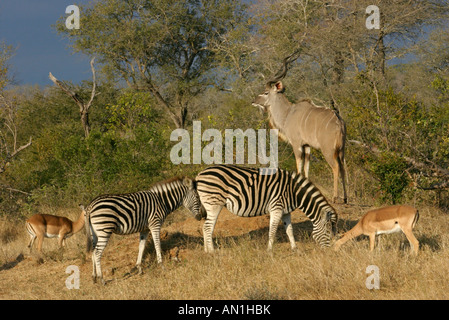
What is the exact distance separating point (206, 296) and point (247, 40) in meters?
19.3

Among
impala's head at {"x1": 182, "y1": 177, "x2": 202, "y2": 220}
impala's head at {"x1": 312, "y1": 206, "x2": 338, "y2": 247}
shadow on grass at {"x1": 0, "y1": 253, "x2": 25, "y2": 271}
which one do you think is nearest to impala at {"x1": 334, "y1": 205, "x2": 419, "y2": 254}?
impala's head at {"x1": 312, "y1": 206, "x2": 338, "y2": 247}

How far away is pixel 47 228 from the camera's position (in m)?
10.3

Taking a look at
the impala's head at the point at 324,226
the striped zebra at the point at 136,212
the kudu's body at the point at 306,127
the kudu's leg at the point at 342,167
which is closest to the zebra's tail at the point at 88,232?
the striped zebra at the point at 136,212

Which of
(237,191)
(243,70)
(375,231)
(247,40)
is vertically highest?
(247,40)

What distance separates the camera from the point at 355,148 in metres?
12.8

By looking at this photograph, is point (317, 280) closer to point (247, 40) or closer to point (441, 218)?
point (441, 218)

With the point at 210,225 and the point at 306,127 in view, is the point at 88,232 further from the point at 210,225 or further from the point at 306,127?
the point at 306,127

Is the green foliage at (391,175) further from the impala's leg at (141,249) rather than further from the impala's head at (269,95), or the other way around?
the impala's leg at (141,249)

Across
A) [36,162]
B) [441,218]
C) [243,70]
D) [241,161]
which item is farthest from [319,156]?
[243,70]

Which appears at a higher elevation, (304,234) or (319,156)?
(319,156)

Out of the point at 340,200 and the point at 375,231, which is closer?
the point at 375,231

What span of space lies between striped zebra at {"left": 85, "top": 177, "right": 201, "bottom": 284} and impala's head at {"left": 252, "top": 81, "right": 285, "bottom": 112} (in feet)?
11.2

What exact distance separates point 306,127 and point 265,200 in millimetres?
2455

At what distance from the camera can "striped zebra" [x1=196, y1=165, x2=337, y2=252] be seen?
869 cm
